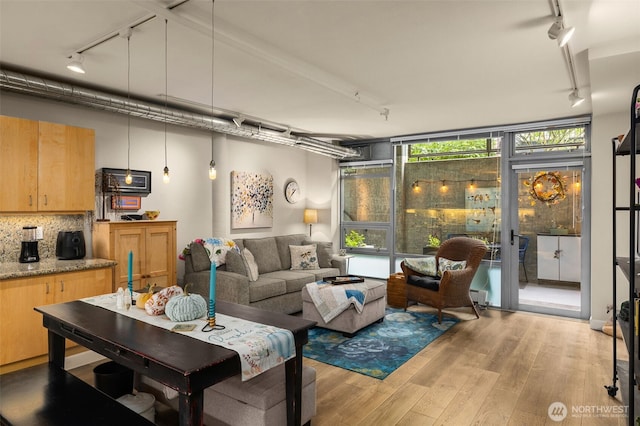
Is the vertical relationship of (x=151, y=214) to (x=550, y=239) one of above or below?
above

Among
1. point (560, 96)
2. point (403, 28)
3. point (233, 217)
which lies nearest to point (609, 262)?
point (560, 96)

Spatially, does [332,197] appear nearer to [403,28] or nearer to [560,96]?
[560,96]

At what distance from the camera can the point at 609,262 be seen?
15.4 ft

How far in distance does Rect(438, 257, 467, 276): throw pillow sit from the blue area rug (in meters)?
0.65

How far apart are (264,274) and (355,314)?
5.50 ft

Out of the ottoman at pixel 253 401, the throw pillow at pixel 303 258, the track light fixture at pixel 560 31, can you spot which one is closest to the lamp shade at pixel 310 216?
the throw pillow at pixel 303 258

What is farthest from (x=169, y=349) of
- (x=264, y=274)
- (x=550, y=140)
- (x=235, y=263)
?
(x=550, y=140)

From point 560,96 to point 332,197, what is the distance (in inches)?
158

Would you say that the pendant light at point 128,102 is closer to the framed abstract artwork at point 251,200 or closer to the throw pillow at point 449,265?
the framed abstract artwork at point 251,200

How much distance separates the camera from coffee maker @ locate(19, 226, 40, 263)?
3.65m

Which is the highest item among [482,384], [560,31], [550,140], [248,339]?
[560,31]

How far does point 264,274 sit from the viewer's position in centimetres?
553

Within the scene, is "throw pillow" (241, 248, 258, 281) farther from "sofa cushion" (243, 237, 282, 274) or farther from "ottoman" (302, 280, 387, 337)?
"ottoman" (302, 280, 387, 337)

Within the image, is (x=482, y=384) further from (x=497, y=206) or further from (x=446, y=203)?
(x=446, y=203)
